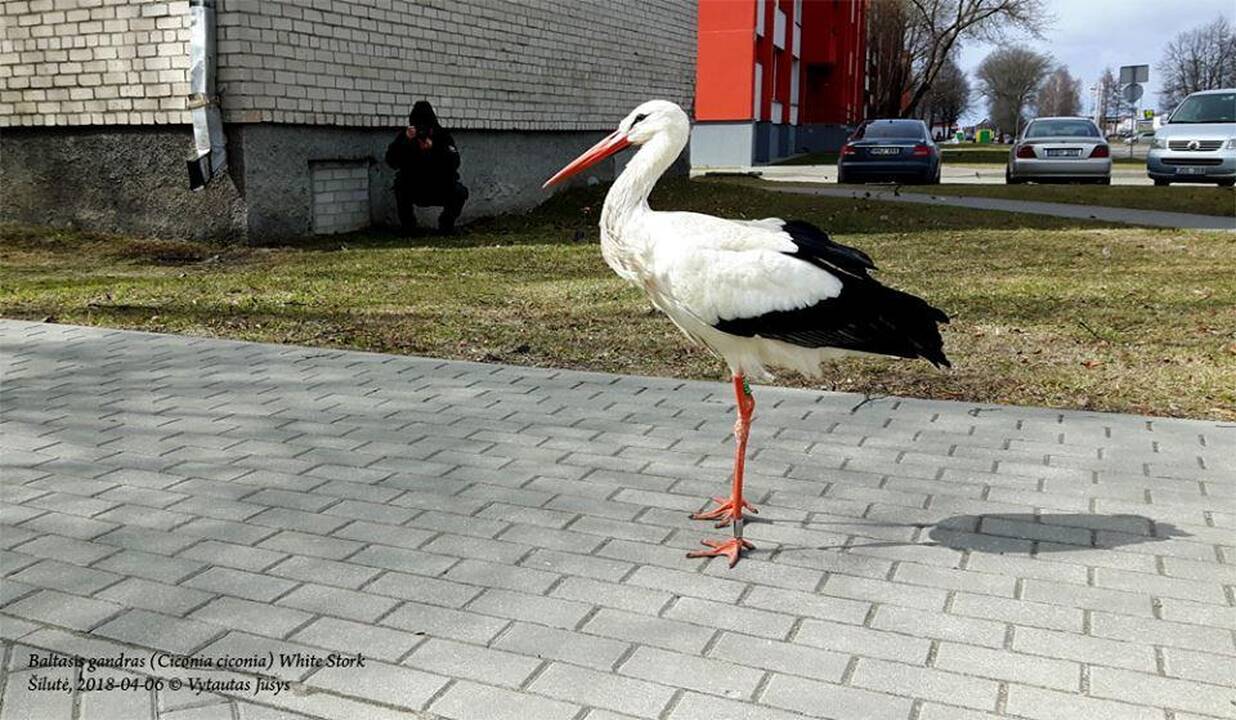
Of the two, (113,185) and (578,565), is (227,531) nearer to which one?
(578,565)

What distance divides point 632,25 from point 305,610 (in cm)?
1907

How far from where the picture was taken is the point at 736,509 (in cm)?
435

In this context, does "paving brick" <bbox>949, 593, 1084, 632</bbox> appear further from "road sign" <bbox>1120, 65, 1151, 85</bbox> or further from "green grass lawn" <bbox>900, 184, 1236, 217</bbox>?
"road sign" <bbox>1120, 65, 1151, 85</bbox>

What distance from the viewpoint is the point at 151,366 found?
744 centimetres

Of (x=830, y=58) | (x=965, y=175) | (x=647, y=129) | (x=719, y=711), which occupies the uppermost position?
(x=830, y=58)

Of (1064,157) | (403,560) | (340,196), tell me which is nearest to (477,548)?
(403,560)

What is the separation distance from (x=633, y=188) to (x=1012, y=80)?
384 ft

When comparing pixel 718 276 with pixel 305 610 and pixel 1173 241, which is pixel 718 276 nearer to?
pixel 305 610

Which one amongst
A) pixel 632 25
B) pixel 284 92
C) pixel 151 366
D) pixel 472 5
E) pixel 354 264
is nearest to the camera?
pixel 151 366

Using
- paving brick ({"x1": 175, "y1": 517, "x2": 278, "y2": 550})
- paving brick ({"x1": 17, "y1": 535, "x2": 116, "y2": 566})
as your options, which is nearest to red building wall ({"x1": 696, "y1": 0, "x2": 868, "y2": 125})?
paving brick ({"x1": 175, "y1": 517, "x2": 278, "y2": 550})

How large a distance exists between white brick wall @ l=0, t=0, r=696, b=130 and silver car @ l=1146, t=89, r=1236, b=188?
13916 mm

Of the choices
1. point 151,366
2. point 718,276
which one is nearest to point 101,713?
point 718,276

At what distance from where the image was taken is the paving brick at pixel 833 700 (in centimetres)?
305

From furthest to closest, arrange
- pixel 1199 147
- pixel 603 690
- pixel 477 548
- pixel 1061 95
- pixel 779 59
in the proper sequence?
pixel 1061 95, pixel 779 59, pixel 1199 147, pixel 477 548, pixel 603 690
